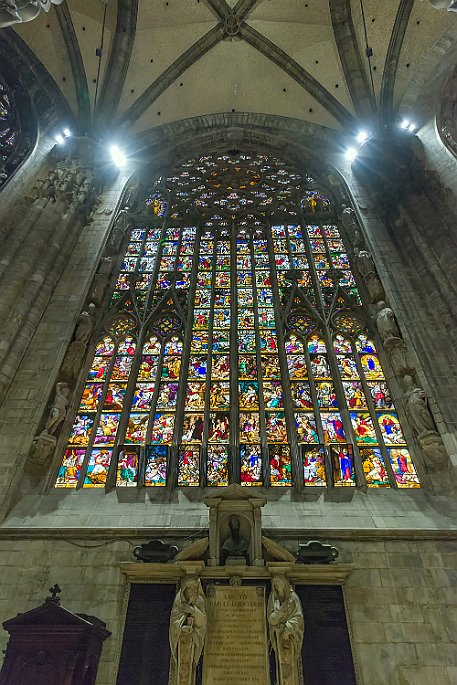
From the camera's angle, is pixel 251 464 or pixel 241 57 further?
pixel 241 57

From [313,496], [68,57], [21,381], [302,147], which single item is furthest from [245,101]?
[313,496]

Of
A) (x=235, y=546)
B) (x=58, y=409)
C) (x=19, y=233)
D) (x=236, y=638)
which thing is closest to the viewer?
(x=236, y=638)

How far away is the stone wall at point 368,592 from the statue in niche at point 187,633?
77 centimetres

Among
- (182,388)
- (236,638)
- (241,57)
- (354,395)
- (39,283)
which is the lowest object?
(236,638)

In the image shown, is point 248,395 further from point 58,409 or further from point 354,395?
point 58,409

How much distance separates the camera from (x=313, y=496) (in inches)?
277

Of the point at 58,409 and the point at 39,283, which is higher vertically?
the point at 39,283

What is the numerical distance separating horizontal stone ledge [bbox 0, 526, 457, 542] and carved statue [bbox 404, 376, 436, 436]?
1700 millimetres

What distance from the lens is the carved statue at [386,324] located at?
9.02m

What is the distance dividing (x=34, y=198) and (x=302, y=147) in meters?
9.44

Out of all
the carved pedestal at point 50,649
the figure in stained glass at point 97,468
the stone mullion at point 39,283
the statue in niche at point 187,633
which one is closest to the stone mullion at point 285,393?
the statue in niche at point 187,633

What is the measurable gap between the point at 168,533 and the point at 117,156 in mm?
Answer: 12889

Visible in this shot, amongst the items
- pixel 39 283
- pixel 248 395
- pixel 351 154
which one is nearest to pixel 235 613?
pixel 248 395

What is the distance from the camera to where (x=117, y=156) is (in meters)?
15.2
